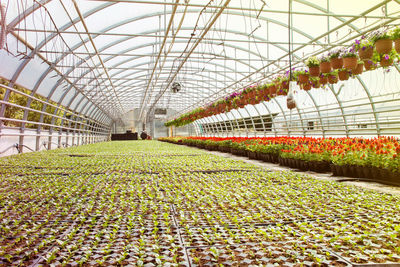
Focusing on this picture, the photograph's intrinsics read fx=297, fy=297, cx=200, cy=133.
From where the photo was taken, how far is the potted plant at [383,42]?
505cm

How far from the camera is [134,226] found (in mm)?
2730

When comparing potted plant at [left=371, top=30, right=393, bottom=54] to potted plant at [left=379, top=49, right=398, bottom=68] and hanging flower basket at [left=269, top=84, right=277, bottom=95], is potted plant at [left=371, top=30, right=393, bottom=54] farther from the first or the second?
hanging flower basket at [left=269, top=84, right=277, bottom=95]

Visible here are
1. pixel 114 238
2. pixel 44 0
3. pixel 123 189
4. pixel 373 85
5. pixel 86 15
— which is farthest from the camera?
pixel 373 85

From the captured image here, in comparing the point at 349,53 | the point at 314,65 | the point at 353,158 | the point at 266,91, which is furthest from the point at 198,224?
the point at 266,91

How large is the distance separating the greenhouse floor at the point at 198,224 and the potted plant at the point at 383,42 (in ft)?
8.27

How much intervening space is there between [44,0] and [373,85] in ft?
36.3

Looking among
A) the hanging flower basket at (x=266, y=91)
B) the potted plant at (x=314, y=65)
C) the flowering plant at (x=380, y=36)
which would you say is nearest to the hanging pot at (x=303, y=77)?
the potted plant at (x=314, y=65)

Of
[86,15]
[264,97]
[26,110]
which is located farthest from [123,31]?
[264,97]

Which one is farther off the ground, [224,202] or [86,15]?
[86,15]

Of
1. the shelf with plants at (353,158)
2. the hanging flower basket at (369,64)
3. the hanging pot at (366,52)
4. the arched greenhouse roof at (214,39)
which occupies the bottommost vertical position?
the shelf with plants at (353,158)

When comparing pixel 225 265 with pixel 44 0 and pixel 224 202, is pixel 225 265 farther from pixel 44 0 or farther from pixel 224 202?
pixel 44 0

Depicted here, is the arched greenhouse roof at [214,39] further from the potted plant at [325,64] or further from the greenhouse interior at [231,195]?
the potted plant at [325,64]

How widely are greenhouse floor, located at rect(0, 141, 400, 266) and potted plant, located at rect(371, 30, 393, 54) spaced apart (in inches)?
99.2

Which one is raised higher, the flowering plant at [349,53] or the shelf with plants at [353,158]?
the flowering plant at [349,53]
